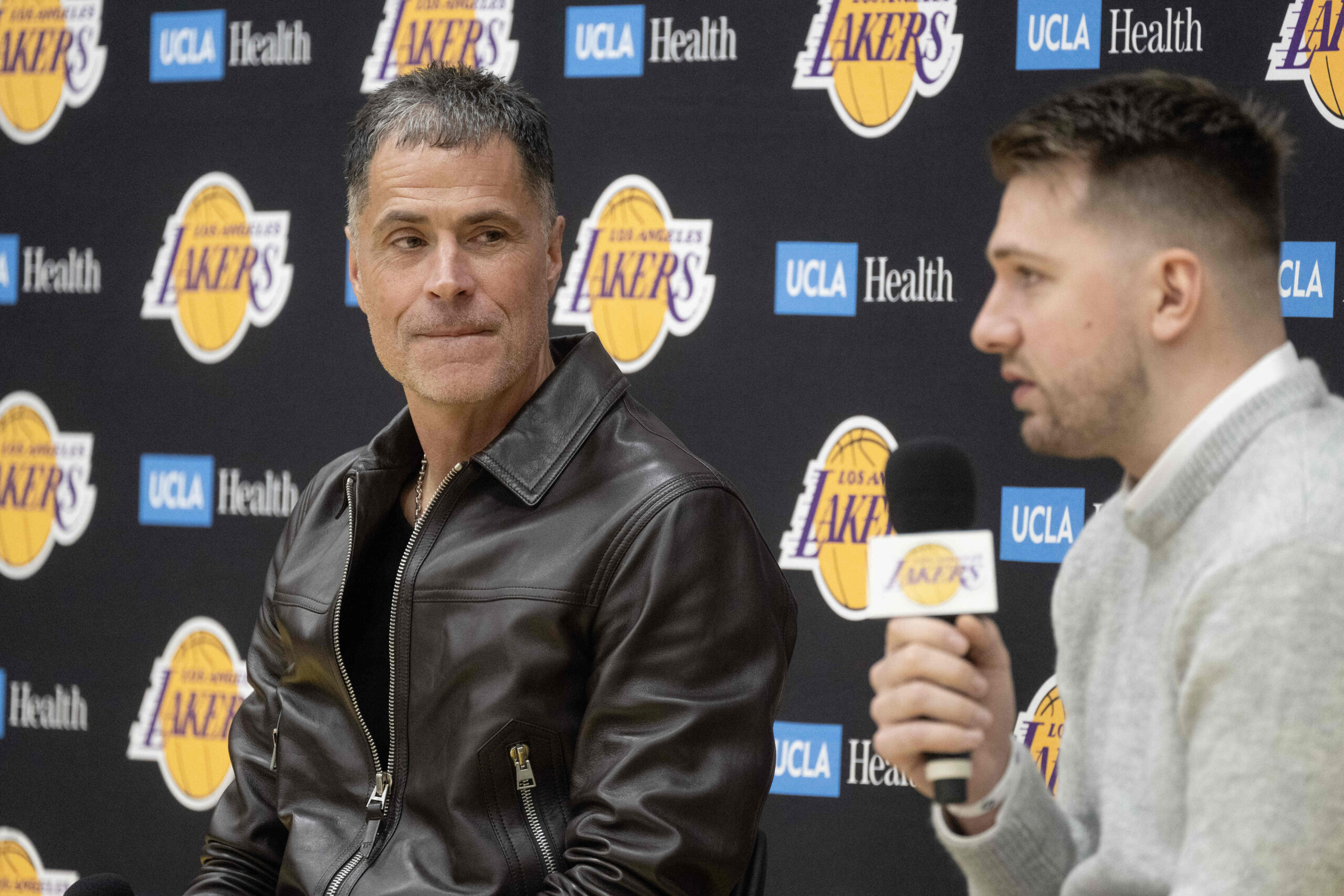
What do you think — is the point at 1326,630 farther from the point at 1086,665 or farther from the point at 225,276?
the point at 225,276

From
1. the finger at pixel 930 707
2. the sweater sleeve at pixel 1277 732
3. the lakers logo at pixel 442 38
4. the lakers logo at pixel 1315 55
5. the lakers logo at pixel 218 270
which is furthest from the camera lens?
the lakers logo at pixel 218 270

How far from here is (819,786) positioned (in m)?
2.38

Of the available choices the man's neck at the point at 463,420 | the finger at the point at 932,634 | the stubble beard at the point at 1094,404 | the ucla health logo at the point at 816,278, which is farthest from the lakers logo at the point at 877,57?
the finger at the point at 932,634

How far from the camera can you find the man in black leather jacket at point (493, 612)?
136 cm

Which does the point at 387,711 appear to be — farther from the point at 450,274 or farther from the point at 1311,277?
the point at 1311,277

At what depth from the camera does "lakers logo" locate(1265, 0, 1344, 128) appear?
85.0 inches

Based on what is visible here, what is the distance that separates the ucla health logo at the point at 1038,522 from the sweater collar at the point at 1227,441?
1.32 meters

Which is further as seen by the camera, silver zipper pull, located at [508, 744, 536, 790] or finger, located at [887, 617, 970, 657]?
silver zipper pull, located at [508, 744, 536, 790]

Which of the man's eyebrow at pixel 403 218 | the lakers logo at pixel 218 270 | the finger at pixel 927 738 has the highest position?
the lakers logo at pixel 218 270

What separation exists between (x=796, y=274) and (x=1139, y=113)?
4.56ft

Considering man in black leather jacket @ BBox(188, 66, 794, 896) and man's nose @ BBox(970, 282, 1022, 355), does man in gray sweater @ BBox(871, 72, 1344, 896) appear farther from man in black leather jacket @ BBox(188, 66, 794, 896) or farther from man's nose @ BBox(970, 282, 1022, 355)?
man in black leather jacket @ BBox(188, 66, 794, 896)

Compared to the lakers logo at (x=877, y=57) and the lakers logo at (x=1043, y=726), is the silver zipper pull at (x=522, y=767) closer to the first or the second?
the lakers logo at (x=1043, y=726)

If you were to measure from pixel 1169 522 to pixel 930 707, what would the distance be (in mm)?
234

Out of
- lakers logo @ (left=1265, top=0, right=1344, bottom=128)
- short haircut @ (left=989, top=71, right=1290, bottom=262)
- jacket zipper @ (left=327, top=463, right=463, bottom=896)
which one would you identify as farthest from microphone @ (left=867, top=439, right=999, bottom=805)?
lakers logo @ (left=1265, top=0, right=1344, bottom=128)
